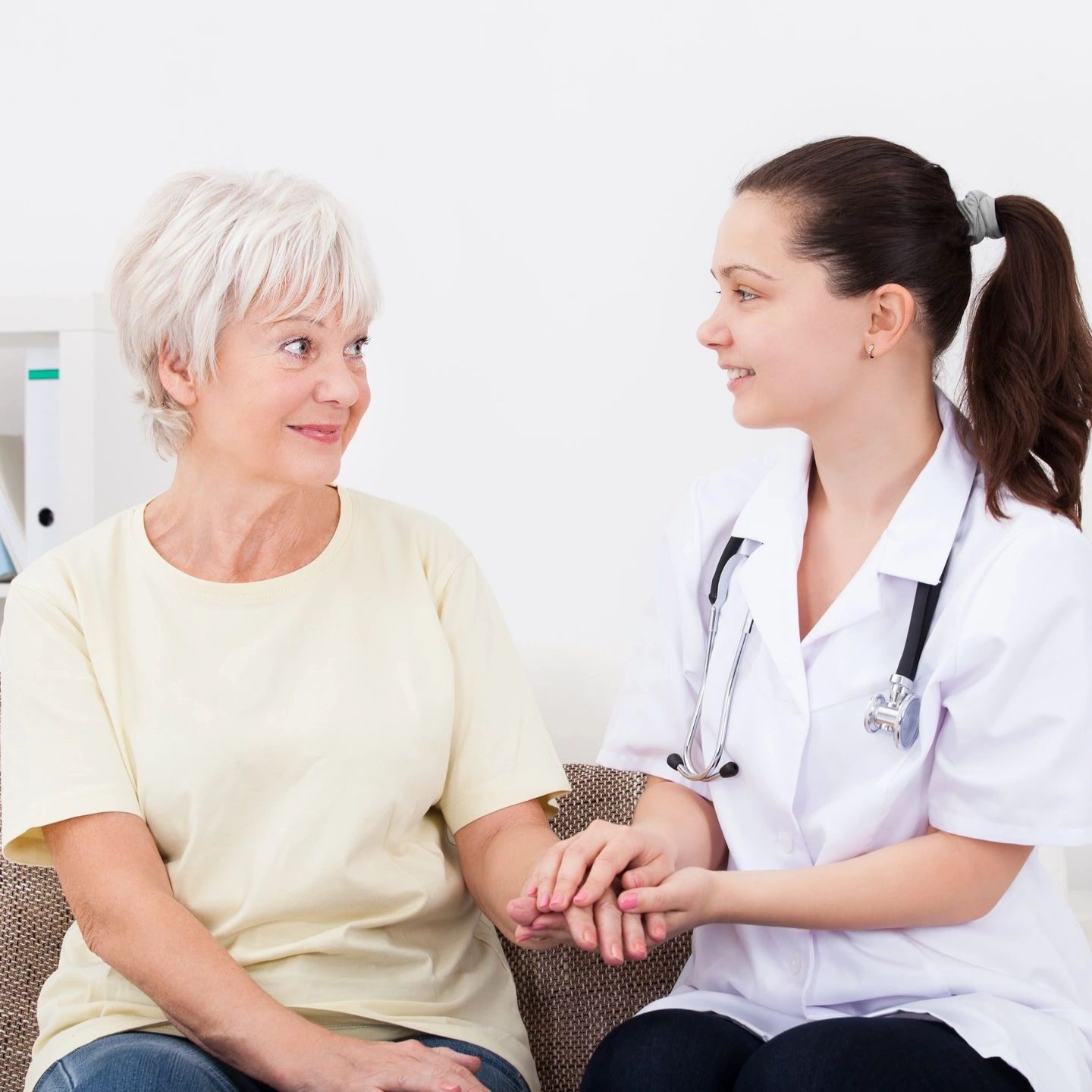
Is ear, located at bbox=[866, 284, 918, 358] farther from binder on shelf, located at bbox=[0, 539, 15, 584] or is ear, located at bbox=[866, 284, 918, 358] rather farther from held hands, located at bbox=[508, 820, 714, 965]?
binder on shelf, located at bbox=[0, 539, 15, 584]

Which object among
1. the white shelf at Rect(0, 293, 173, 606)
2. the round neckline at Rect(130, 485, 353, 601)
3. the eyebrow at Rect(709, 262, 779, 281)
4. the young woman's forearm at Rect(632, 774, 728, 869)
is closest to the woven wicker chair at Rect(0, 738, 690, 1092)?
the young woman's forearm at Rect(632, 774, 728, 869)

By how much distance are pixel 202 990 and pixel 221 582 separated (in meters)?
0.44

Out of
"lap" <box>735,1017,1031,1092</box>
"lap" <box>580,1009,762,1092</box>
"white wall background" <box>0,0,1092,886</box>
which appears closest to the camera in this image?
"lap" <box>735,1017,1031,1092</box>

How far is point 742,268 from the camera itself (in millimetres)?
1430

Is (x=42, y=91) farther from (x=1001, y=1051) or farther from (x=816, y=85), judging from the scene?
(x=1001, y=1051)

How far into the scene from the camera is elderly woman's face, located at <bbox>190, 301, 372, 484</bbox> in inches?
57.5

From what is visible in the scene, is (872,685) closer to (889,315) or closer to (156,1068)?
(889,315)

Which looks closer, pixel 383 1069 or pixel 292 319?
pixel 383 1069

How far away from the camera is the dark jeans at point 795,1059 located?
1.18 m

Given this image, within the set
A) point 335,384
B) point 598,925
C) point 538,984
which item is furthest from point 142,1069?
point 335,384

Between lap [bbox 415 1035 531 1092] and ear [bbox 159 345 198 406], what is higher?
ear [bbox 159 345 198 406]

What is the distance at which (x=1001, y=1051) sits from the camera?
122 centimetres

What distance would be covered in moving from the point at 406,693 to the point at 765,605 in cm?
A: 41

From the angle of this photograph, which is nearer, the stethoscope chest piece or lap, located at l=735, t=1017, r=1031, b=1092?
lap, located at l=735, t=1017, r=1031, b=1092
